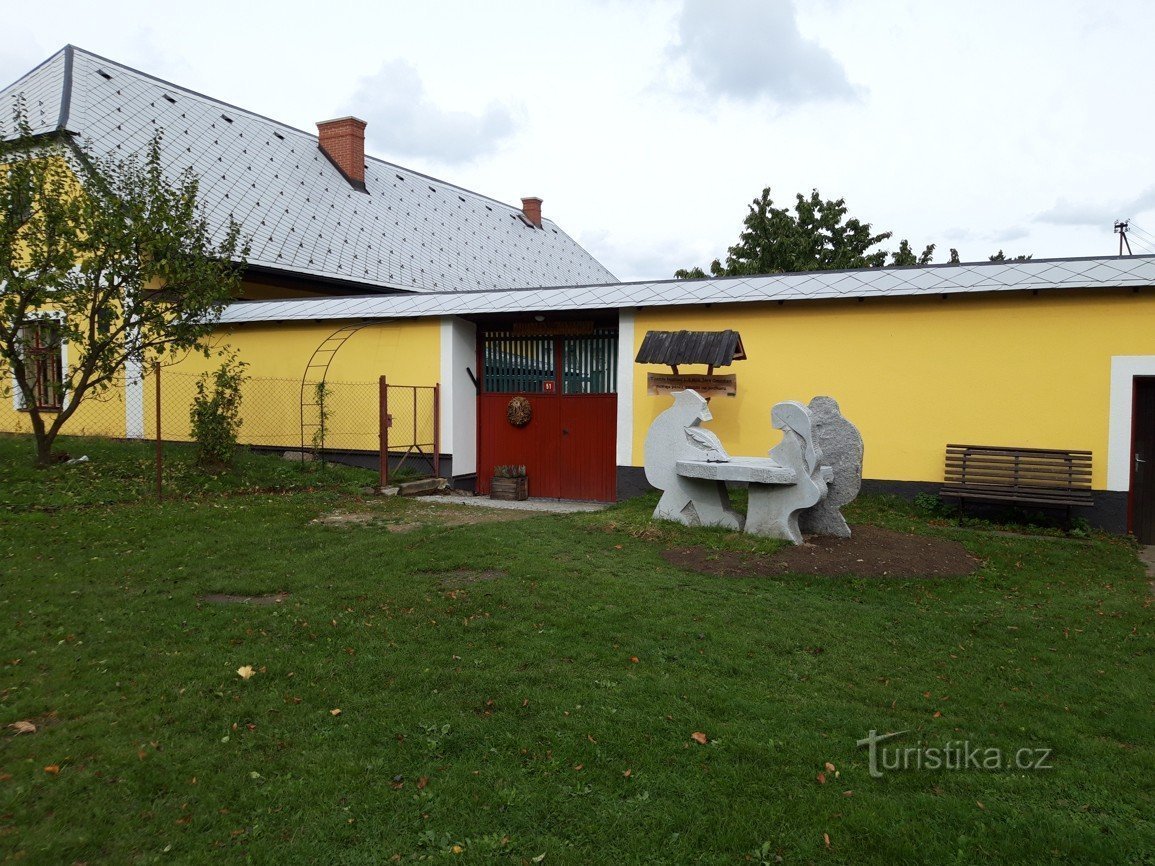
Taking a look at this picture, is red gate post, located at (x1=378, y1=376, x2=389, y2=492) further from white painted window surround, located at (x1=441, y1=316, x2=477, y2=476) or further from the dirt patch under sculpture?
the dirt patch under sculpture

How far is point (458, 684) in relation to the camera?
441cm

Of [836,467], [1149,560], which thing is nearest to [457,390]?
[836,467]

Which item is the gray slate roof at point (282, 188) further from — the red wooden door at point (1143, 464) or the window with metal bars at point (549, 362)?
the red wooden door at point (1143, 464)

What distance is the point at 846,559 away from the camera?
7.70m

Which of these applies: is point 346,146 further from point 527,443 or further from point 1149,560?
point 1149,560

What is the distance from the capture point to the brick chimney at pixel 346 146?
73.8 feet

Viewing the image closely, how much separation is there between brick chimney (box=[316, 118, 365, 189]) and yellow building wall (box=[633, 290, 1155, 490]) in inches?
571

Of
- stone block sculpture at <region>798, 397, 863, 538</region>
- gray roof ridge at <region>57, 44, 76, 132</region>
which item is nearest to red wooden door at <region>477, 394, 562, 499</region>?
stone block sculpture at <region>798, 397, 863, 538</region>

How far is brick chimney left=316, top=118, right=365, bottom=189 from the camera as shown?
22484 mm

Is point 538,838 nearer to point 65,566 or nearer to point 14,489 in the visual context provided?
point 65,566

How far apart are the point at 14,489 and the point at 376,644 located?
7.39 meters

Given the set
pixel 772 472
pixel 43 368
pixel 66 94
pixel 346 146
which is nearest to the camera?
pixel 772 472

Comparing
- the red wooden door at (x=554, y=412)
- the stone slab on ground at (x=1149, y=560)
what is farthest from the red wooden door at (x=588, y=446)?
the stone slab on ground at (x=1149, y=560)

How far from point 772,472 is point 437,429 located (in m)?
6.69
